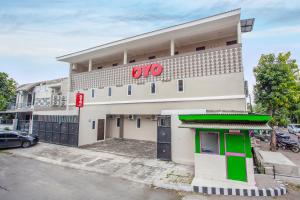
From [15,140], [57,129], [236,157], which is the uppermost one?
[57,129]

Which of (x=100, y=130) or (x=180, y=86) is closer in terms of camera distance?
(x=180, y=86)

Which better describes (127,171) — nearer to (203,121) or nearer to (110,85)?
(203,121)

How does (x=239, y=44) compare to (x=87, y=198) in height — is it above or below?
above

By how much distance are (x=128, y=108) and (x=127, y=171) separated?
8.37 m

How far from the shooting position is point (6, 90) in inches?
1052

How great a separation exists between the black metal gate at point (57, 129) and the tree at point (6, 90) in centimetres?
1218

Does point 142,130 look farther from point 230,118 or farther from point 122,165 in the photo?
point 230,118

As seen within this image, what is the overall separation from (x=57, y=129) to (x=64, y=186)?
1024 centimetres

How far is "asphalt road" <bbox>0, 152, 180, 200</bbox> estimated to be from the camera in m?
6.84

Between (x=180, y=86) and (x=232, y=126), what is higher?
(x=180, y=86)

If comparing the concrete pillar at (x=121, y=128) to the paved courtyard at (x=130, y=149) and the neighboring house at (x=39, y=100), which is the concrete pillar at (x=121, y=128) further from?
the neighboring house at (x=39, y=100)

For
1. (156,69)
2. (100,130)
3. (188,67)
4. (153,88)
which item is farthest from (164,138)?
(100,130)

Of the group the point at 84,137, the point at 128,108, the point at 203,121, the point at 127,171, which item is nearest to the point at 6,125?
the point at 84,137

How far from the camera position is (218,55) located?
13422 mm
